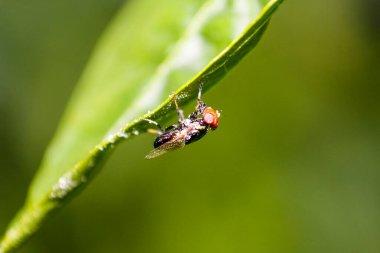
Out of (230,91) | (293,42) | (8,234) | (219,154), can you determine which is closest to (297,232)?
(219,154)

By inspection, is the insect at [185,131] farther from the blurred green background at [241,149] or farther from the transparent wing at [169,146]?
the blurred green background at [241,149]

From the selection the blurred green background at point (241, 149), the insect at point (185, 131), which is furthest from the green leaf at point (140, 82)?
the blurred green background at point (241, 149)

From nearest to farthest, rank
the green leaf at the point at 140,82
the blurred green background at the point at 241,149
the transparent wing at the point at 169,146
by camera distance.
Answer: the green leaf at the point at 140,82, the transparent wing at the point at 169,146, the blurred green background at the point at 241,149

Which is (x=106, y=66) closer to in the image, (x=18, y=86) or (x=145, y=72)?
(x=145, y=72)

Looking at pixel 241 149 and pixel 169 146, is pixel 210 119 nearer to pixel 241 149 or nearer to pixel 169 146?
pixel 169 146

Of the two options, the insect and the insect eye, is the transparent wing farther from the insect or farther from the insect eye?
the insect eye

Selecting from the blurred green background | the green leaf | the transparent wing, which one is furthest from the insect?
the blurred green background

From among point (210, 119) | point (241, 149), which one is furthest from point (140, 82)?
point (241, 149)
